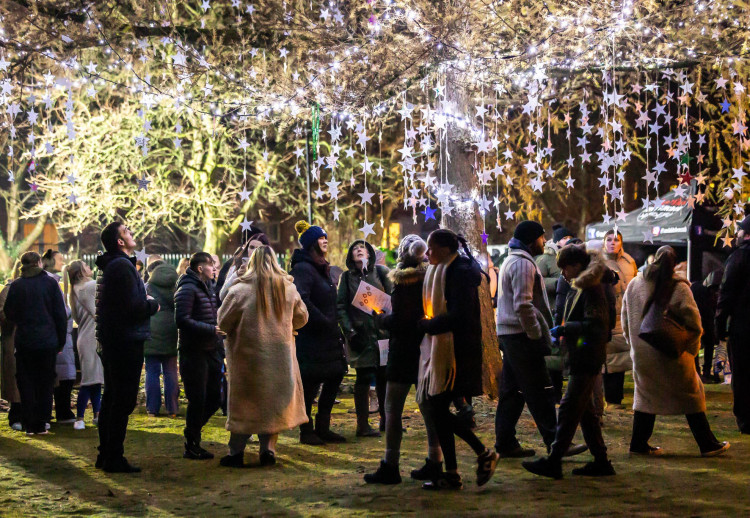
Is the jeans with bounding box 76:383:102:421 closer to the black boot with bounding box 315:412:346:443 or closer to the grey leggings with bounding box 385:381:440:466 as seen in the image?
the black boot with bounding box 315:412:346:443

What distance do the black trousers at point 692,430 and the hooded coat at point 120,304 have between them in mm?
4106

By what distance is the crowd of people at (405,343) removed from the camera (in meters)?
6.41

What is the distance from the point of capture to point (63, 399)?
10539mm

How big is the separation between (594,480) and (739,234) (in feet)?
10.8

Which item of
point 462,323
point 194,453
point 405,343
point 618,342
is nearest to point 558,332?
point 462,323

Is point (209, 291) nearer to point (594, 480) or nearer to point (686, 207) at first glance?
point (594, 480)

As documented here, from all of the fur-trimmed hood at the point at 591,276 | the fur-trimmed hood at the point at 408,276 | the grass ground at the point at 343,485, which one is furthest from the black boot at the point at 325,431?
the fur-trimmed hood at the point at 591,276

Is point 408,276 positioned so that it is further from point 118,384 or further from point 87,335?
point 87,335

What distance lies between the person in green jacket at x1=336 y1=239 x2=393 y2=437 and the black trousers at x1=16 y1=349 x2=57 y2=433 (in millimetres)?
3143

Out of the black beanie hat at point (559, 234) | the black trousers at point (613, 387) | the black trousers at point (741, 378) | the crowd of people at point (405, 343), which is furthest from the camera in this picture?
the black beanie hat at point (559, 234)

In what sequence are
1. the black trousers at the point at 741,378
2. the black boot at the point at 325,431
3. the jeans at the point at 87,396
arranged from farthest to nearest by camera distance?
the jeans at the point at 87,396
the black boot at the point at 325,431
the black trousers at the point at 741,378

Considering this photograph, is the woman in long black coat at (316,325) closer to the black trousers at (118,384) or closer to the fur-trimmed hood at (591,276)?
the black trousers at (118,384)

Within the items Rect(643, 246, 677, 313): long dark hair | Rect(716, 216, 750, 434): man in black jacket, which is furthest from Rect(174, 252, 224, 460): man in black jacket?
Rect(716, 216, 750, 434): man in black jacket

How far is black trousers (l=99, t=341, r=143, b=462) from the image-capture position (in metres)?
7.26
